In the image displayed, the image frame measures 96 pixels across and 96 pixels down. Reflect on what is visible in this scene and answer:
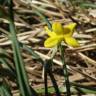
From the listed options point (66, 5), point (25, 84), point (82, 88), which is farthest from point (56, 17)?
point (25, 84)

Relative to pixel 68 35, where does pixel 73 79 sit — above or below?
below

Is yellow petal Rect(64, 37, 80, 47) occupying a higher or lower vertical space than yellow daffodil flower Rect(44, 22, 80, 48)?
lower

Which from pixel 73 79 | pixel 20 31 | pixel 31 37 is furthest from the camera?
Answer: pixel 20 31

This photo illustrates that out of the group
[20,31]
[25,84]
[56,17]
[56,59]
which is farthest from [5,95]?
[56,17]

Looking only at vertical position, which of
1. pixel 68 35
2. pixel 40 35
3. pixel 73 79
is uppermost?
pixel 68 35

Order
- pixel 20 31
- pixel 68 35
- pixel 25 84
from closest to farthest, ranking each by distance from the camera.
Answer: pixel 68 35 → pixel 25 84 → pixel 20 31

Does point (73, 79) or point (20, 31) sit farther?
point (20, 31)

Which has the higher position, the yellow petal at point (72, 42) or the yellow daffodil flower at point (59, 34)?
the yellow daffodil flower at point (59, 34)

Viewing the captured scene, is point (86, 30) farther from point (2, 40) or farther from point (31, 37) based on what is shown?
point (2, 40)

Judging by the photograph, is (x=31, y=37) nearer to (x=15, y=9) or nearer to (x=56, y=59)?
(x=56, y=59)
